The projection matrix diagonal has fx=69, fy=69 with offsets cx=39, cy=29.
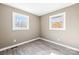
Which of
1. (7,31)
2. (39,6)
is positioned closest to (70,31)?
(39,6)

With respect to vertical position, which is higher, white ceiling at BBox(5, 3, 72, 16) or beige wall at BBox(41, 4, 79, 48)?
white ceiling at BBox(5, 3, 72, 16)

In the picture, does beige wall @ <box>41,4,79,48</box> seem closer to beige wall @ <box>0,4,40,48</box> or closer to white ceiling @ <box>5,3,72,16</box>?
white ceiling @ <box>5,3,72,16</box>

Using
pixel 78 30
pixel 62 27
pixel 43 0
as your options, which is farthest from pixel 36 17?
pixel 43 0

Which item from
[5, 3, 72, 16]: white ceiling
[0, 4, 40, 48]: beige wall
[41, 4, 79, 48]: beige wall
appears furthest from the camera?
[5, 3, 72, 16]: white ceiling

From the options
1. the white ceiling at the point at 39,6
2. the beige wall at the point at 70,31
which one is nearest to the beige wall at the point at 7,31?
the white ceiling at the point at 39,6

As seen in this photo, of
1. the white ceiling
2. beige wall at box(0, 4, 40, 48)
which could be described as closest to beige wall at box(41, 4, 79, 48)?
the white ceiling

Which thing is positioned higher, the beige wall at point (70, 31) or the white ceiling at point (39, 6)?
Answer: the white ceiling at point (39, 6)

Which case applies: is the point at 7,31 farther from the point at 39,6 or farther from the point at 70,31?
the point at 70,31

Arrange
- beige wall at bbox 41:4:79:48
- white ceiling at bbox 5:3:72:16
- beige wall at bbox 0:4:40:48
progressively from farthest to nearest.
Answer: white ceiling at bbox 5:3:72:16
beige wall at bbox 41:4:79:48
beige wall at bbox 0:4:40:48

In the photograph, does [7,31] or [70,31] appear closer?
[7,31]

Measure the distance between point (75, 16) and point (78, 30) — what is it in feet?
1.76

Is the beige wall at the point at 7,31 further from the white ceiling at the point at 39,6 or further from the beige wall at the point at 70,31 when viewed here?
the beige wall at the point at 70,31
